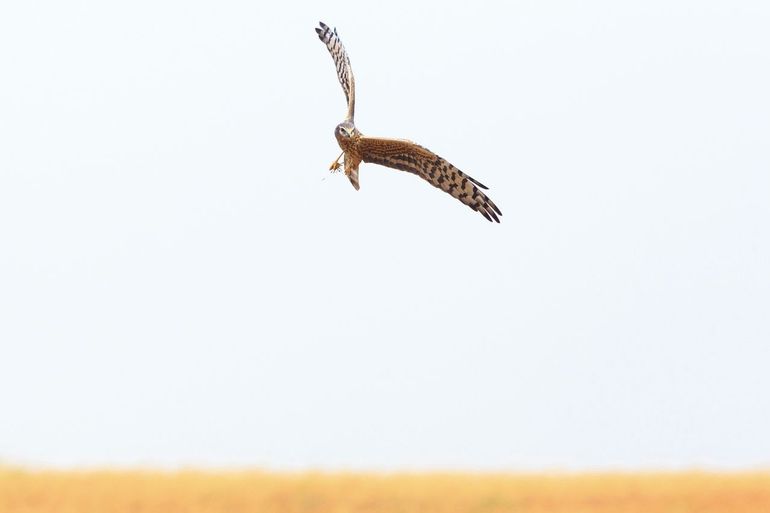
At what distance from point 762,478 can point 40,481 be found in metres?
7.09

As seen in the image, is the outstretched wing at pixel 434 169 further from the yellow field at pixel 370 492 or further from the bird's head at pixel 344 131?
the yellow field at pixel 370 492

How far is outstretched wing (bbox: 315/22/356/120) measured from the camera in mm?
13047

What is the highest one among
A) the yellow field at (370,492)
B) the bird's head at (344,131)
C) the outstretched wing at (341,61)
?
the outstretched wing at (341,61)

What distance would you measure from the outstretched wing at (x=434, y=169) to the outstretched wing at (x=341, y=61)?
51cm

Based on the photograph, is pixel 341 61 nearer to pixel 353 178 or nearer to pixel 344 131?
pixel 344 131

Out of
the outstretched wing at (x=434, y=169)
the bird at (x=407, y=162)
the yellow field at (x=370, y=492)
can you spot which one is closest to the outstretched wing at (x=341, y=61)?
the bird at (x=407, y=162)

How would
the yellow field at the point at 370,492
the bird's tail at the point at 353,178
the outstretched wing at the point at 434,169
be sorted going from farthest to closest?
the outstretched wing at the point at 434,169 < the bird's tail at the point at 353,178 < the yellow field at the point at 370,492

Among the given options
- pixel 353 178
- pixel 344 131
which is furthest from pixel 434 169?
pixel 344 131

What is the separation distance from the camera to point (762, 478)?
11.9m

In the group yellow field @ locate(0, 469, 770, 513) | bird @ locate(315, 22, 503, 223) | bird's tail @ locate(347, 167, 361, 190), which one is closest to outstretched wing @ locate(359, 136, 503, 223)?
bird @ locate(315, 22, 503, 223)

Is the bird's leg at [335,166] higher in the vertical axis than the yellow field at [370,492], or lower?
higher

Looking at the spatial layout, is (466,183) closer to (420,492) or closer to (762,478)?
(420,492)

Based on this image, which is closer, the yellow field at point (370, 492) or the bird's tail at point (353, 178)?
the yellow field at point (370, 492)

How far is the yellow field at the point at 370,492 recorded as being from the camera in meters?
11.1
